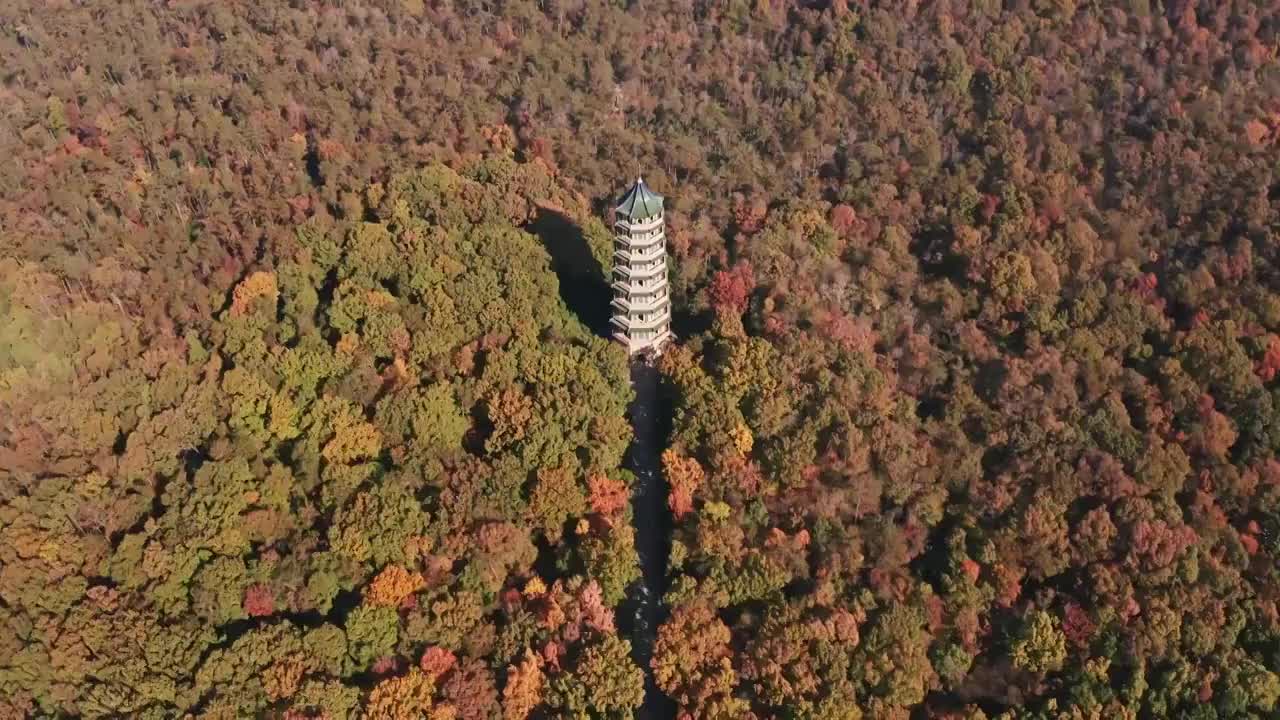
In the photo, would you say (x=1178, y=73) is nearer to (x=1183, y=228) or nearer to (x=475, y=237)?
(x=1183, y=228)

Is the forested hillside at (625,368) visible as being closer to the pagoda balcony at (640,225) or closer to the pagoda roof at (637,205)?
the pagoda balcony at (640,225)

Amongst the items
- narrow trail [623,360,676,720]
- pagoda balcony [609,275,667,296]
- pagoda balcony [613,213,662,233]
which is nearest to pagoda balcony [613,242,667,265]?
pagoda balcony [613,213,662,233]

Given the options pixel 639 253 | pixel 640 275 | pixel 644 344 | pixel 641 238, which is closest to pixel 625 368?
pixel 644 344

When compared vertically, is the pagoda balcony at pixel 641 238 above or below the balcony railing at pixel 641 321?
above

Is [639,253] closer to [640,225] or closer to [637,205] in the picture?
[640,225]

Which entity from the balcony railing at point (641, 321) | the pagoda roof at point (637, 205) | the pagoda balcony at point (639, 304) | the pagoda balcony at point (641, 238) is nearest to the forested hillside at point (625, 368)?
the balcony railing at point (641, 321)
